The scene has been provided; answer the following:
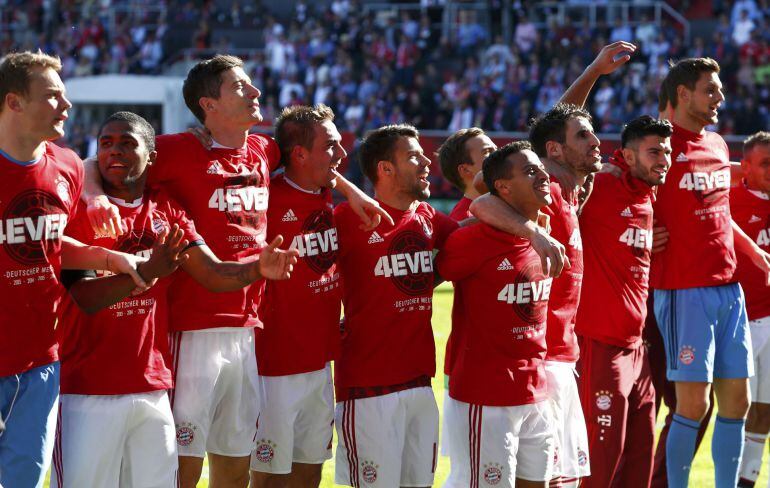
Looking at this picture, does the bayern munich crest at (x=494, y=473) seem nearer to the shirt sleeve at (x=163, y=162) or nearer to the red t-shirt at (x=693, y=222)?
the red t-shirt at (x=693, y=222)

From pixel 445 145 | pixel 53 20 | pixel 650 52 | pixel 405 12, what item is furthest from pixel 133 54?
pixel 445 145

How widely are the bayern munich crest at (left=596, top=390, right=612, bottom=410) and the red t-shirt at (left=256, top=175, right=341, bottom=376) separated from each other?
1.59 meters

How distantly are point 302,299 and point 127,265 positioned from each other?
120cm

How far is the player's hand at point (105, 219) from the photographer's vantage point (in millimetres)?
4820

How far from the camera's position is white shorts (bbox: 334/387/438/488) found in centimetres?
554

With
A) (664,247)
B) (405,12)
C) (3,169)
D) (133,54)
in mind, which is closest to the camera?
(3,169)

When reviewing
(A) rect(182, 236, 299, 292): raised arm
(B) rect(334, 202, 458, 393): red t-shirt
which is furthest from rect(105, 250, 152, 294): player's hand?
(B) rect(334, 202, 458, 393): red t-shirt

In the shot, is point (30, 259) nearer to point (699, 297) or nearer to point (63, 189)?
point (63, 189)

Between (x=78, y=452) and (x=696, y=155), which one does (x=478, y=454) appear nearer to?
(x=78, y=452)

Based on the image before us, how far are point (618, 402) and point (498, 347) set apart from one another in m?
1.13

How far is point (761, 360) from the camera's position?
740 centimetres

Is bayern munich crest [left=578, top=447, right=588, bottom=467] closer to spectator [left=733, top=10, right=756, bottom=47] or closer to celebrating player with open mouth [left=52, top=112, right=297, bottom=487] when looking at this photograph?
celebrating player with open mouth [left=52, top=112, right=297, bottom=487]

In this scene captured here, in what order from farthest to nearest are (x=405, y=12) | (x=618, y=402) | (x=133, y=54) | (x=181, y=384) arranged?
(x=133, y=54), (x=405, y=12), (x=618, y=402), (x=181, y=384)

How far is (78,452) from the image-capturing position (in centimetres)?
486
